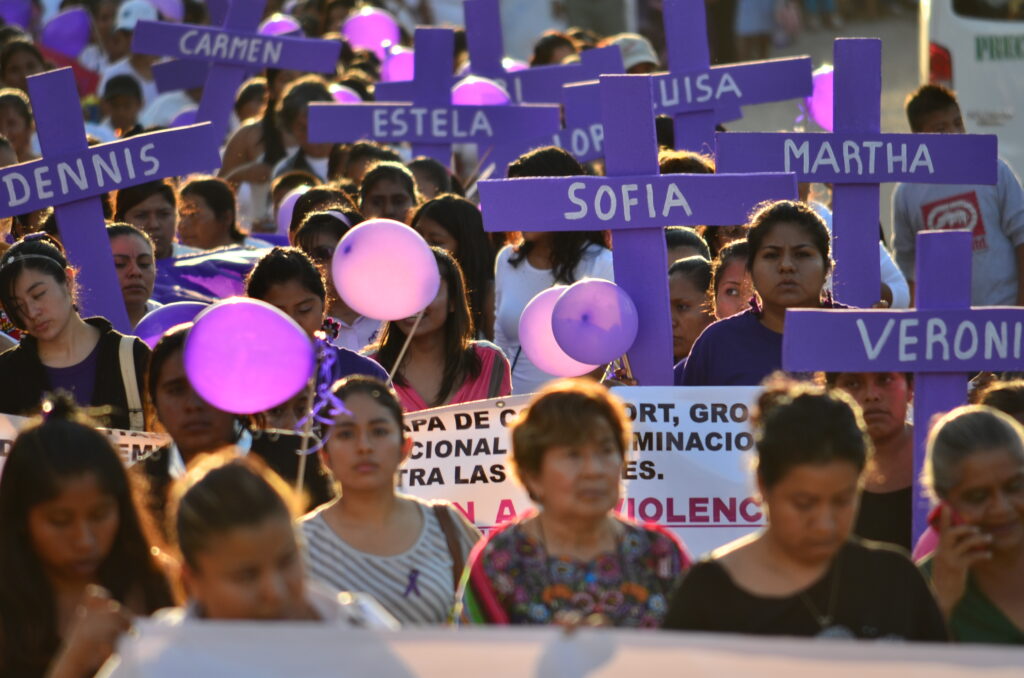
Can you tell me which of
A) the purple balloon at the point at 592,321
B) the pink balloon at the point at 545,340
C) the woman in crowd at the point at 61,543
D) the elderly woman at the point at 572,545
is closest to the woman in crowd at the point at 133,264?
the pink balloon at the point at 545,340

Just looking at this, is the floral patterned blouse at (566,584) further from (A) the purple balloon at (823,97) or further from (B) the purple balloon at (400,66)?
(B) the purple balloon at (400,66)

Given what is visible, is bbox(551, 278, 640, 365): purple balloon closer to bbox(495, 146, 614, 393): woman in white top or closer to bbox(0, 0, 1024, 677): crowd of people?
bbox(0, 0, 1024, 677): crowd of people

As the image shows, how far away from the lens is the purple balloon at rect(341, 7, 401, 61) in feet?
47.6

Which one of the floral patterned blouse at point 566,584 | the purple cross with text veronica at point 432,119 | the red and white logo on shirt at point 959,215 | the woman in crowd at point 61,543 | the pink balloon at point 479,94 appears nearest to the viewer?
the woman in crowd at point 61,543

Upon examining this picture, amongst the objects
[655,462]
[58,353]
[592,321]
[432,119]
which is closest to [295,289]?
[58,353]

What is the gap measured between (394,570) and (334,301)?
2701 mm

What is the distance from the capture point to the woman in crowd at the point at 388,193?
7.84 meters

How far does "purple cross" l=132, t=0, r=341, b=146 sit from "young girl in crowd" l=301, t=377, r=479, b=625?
20.4 feet

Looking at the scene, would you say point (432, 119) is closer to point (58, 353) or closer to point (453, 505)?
point (58, 353)

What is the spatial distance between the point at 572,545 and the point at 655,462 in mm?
1480

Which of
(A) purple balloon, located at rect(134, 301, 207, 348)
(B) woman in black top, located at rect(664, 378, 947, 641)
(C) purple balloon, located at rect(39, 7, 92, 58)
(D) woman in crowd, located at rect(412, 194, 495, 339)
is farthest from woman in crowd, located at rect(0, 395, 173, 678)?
(C) purple balloon, located at rect(39, 7, 92, 58)

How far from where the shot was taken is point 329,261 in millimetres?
6762

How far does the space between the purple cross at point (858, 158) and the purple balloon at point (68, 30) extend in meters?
10.2

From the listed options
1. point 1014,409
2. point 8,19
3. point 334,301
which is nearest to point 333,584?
point 1014,409
